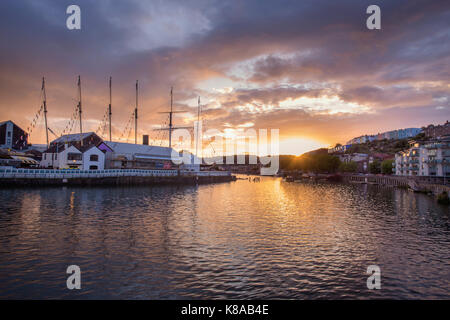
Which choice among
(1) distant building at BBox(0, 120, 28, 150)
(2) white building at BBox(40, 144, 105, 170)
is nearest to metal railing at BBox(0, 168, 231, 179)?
(2) white building at BBox(40, 144, 105, 170)

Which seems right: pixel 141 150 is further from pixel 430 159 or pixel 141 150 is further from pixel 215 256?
pixel 430 159

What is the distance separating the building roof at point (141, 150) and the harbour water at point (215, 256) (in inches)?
3282

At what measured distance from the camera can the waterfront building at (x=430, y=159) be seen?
98.3 meters

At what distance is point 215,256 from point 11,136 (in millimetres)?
128914

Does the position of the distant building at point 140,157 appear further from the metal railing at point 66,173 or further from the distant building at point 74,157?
the metal railing at point 66,173

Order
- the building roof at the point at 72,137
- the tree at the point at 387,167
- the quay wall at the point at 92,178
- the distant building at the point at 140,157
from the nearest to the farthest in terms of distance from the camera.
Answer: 1. the quay wall at the point at 92,178
2. the building roof at the point at 72,137
3. the distant building at the point at 140,157
4. the tree at the point at 387,167

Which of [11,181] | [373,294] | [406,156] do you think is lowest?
[373,294]

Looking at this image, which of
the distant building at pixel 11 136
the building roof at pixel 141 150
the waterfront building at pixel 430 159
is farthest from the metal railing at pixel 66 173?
the waterfront building at pixel 430 159

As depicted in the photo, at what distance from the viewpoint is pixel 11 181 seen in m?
65.2

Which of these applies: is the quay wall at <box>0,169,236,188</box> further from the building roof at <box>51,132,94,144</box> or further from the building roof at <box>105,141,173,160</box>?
the building roof at <box>51,132,94,144</box>

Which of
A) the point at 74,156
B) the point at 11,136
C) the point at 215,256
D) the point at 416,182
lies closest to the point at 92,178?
the point at 74,156
